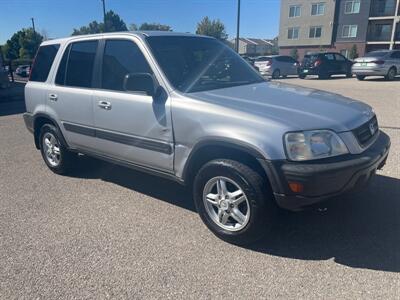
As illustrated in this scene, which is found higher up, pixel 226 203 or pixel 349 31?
pixel 349 31

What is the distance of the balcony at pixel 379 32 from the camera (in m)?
41.7

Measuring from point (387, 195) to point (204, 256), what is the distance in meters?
2.39

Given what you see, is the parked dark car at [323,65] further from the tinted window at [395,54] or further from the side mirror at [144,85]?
the side mirror at [144,85]

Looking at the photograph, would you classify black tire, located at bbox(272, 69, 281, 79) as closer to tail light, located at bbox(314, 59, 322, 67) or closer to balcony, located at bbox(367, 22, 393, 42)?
tail light, located at bbox(314, 59, 322, 67)

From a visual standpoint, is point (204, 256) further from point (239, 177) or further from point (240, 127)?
point (240, 127)

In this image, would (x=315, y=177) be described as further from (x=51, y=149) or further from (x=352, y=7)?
(x=352, y=7)

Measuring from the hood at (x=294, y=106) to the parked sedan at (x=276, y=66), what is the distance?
19.9 m

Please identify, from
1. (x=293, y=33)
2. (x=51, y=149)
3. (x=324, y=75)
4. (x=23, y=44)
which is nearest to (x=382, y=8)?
(x=293, y=33)

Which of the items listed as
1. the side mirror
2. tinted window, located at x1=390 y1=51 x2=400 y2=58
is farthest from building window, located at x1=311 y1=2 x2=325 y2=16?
the side mirror

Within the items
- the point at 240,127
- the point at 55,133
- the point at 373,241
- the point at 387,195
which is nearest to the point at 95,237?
the point at 240,127

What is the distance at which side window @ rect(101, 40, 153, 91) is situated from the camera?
382cm

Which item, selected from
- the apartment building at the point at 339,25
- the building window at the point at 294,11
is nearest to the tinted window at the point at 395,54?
the apartment building at the point at 339,25

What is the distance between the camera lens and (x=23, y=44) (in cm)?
5694

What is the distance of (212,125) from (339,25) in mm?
47362
